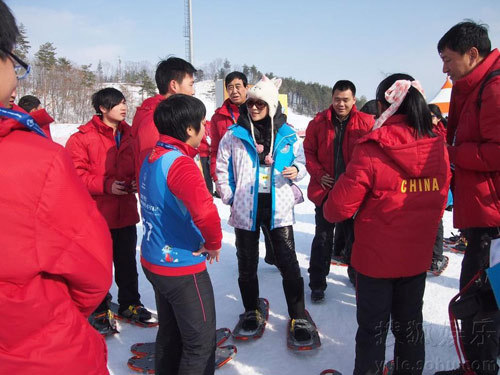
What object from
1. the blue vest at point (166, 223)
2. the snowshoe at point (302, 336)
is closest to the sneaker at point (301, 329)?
the snowshoe at point (302, 336)

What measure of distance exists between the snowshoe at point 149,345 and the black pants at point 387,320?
45.4 inches

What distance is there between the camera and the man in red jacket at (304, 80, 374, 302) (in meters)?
3.24

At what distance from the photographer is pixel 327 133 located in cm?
335

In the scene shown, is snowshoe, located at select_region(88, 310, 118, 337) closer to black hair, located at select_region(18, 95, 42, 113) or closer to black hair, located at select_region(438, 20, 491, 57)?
black hair, located at select_region(18, 95, 42, 113)

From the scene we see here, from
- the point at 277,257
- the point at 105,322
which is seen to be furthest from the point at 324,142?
the point at 105,322

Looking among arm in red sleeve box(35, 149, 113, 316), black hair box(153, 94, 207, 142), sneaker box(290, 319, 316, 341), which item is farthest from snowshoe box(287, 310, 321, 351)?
arm in red sleeve box(35, 149, 113, 316)

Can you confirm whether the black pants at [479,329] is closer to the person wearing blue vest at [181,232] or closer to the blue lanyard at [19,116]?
the person wearing blue vest at [181,232]

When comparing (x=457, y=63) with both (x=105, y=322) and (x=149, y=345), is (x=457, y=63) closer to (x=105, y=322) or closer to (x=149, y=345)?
(x=149, y=345)

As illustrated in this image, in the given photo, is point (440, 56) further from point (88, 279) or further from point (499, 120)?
point (88, 279)

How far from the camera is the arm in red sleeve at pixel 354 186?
72.0 inches

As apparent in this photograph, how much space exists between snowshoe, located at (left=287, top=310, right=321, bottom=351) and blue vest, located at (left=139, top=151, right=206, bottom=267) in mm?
1282

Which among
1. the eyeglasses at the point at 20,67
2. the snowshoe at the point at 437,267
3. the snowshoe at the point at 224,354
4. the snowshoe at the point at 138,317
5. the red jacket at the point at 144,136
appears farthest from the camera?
the snowshoe at the point at 437,267

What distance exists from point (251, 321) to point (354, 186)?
1.65 metres

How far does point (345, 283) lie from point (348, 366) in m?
1.43
